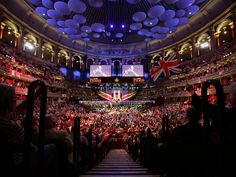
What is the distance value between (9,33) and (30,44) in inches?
165

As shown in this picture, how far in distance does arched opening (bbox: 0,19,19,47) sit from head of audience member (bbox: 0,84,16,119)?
2584 centimetres

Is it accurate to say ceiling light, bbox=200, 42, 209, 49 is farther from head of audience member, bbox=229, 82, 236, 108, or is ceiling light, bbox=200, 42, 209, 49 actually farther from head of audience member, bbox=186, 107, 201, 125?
head of audience member, bbox=229, 82, 236, 108

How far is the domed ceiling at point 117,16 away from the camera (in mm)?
16188

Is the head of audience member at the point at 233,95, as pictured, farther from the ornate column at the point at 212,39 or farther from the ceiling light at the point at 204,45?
the ceiling light at the point at 204,45

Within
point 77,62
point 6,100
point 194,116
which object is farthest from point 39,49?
point 194,116

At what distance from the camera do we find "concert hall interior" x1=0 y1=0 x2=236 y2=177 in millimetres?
1641

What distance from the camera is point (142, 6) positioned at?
27266 mm

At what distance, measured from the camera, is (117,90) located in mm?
35062

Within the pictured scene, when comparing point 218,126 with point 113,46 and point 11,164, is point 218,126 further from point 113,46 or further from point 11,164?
point 113,46

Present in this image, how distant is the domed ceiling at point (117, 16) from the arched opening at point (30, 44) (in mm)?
3840

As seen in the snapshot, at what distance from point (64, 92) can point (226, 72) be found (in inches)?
945

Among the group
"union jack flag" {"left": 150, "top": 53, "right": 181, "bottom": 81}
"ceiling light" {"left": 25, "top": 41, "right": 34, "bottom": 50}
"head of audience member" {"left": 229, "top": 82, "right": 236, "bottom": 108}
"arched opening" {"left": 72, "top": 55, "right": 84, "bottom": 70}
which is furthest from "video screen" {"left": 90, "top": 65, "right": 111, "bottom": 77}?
"head of audience member" {"left": 229, "top": 82, "right": 236, "bottom": 108}

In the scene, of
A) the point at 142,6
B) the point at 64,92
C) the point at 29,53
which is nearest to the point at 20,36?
the point at 29,53

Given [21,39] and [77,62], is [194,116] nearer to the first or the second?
[21,39]
